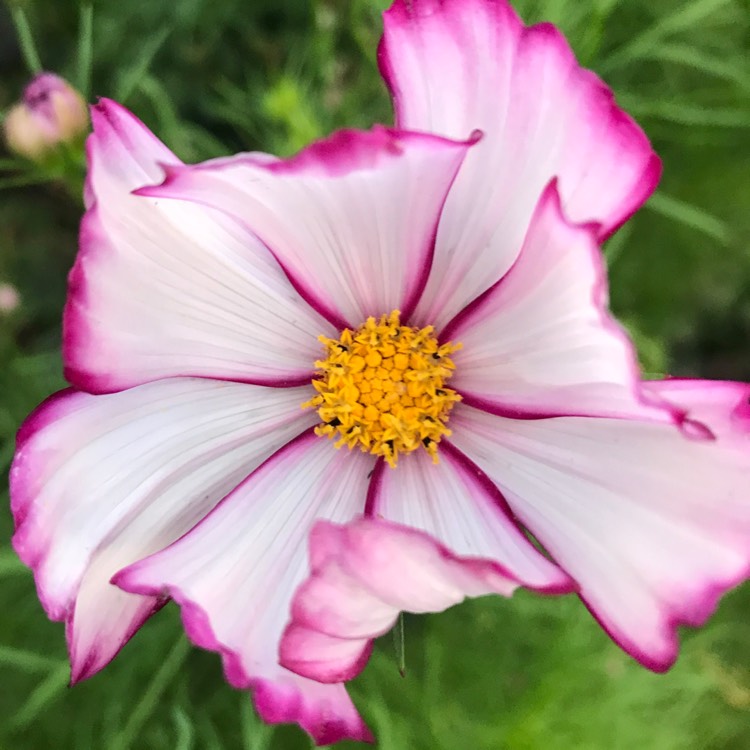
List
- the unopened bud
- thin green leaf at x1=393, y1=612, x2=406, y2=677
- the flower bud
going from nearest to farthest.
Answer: thin green leaf at x1=393, y1=612, x2=406, y2=677
the flower bud
the unopened bud

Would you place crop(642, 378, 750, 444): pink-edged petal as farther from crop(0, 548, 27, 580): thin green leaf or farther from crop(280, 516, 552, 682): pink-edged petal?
crop(0, 548, 27, 580): thin green leaf

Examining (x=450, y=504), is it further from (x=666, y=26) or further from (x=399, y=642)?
(x=666, y=26)

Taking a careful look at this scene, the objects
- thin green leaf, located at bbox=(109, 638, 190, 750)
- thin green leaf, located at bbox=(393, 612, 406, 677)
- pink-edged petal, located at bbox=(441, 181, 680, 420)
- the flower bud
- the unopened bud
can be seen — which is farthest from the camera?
the unopened bud

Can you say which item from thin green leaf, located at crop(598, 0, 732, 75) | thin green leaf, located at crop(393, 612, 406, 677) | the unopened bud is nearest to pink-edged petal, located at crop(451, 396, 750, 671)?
thin green leaf, located at crop(393, 612, 406, 677)

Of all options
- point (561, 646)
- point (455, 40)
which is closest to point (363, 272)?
point (455, 40)

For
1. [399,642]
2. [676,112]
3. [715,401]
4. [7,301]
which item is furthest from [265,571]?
[676,112]

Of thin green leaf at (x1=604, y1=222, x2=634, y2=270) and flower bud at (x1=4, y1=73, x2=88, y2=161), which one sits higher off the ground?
flower bud at (x1=4, y1=73, x2=88, y2=161)

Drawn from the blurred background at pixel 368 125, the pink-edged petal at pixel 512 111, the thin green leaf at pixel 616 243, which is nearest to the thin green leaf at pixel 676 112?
the blurred background at pixel 368 125

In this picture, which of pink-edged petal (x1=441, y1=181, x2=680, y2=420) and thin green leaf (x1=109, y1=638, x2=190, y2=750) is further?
thin green leaf (x1=109, y1=638, x2=190, y2=750)
